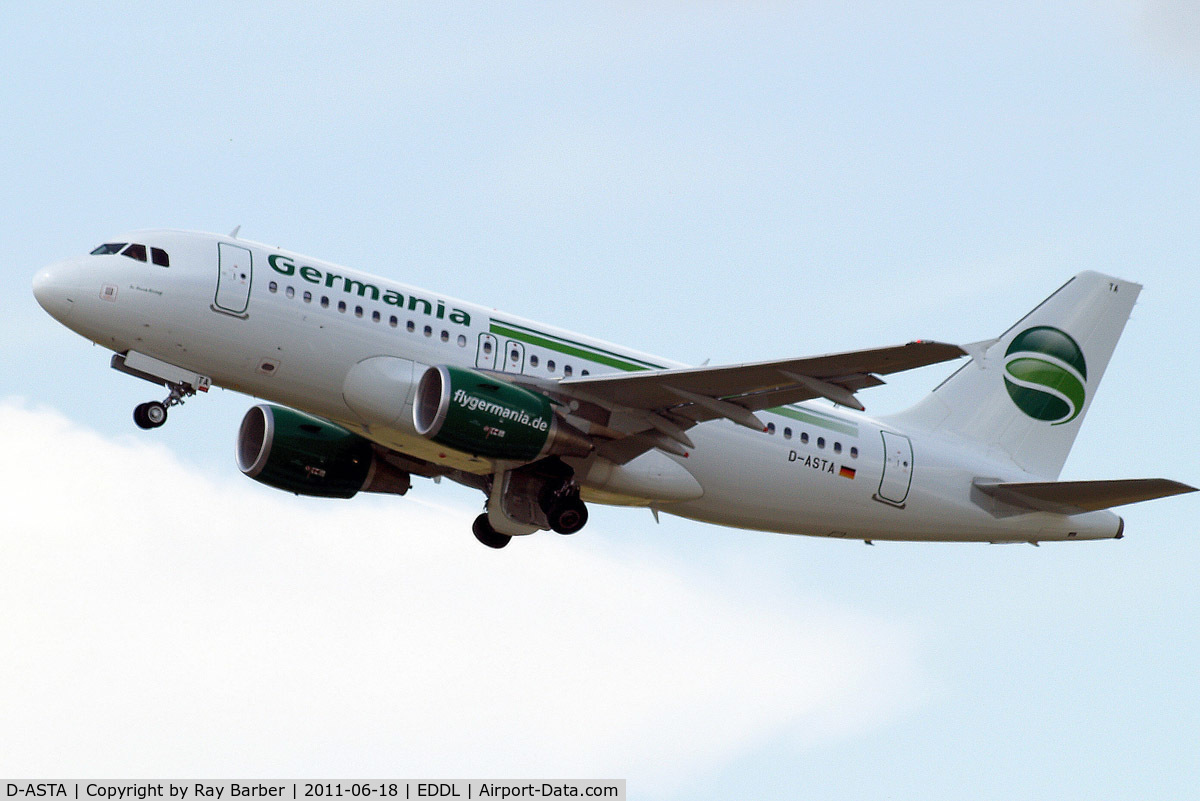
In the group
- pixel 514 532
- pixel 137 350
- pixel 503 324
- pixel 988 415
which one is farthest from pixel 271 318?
pixel 988 415

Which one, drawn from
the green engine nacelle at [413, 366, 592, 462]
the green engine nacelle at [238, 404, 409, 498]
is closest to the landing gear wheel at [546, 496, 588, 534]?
the green engine nacelle at [413, 366, 592, 462]

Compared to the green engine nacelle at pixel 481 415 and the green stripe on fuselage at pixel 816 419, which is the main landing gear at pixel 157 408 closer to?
the green engine nacelle at pixel 481 415

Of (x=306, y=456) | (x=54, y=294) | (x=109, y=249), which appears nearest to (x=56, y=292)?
(x=54, y=294)

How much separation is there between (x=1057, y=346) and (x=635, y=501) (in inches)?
487

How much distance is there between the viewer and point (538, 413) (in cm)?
2848

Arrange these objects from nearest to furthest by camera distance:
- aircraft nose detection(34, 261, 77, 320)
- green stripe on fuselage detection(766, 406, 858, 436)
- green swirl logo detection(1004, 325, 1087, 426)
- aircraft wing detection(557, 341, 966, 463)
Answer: aircraft wing detection(557, 341, 966, 463) → aircraft nose detection(34, 261, 77, 320) → green stripe on fuselage detection(766, 406, 858, 436) → green swirl logo detection(1004, 325, 1087, 426)

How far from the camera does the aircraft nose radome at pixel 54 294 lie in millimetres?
27359

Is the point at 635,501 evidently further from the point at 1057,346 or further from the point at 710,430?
the point at 1057,346

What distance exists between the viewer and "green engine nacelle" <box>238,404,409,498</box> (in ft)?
107

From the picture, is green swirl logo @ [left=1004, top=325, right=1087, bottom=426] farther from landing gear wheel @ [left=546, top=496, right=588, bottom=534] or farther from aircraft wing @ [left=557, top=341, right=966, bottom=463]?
landing gear wheel @ [left=546, top=496, right=588, bottom=534]

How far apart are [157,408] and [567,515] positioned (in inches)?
311

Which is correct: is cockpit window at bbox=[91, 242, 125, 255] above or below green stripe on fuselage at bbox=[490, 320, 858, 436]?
above

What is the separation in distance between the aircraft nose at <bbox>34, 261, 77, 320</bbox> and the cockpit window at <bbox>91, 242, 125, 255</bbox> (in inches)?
27.2

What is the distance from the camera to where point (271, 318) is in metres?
27.9
